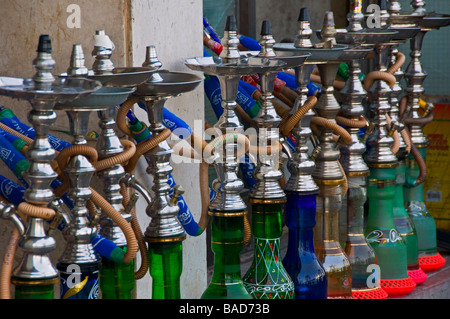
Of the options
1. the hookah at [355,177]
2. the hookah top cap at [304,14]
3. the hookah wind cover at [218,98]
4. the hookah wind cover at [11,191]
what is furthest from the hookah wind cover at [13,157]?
the hookah at [355,177]

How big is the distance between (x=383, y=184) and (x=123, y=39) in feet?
2.23

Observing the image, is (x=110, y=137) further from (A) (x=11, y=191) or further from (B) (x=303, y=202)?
(B) (x=303, y=202)

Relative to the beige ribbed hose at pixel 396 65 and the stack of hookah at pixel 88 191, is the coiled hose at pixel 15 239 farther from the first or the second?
the beige ribbed hose at pixel 396 65

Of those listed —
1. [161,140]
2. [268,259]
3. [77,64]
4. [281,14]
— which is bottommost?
[268,259]

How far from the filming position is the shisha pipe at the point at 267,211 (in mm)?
1344

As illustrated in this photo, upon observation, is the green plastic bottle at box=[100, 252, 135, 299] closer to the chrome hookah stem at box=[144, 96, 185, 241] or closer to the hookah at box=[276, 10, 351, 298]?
the chrome hookah stem at box=[144, 96, 185, 241]

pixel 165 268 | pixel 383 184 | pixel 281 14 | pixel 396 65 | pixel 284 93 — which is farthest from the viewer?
pixel 281 14

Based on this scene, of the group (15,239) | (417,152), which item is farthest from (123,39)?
(417,152)

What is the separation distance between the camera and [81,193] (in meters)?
Answer: 1.11

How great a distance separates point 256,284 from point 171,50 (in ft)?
1.42

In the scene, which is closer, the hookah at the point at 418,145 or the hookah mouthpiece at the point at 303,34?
the hookah mouthpiece at the point at 303,34

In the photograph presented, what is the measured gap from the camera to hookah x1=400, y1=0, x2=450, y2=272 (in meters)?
2.00
